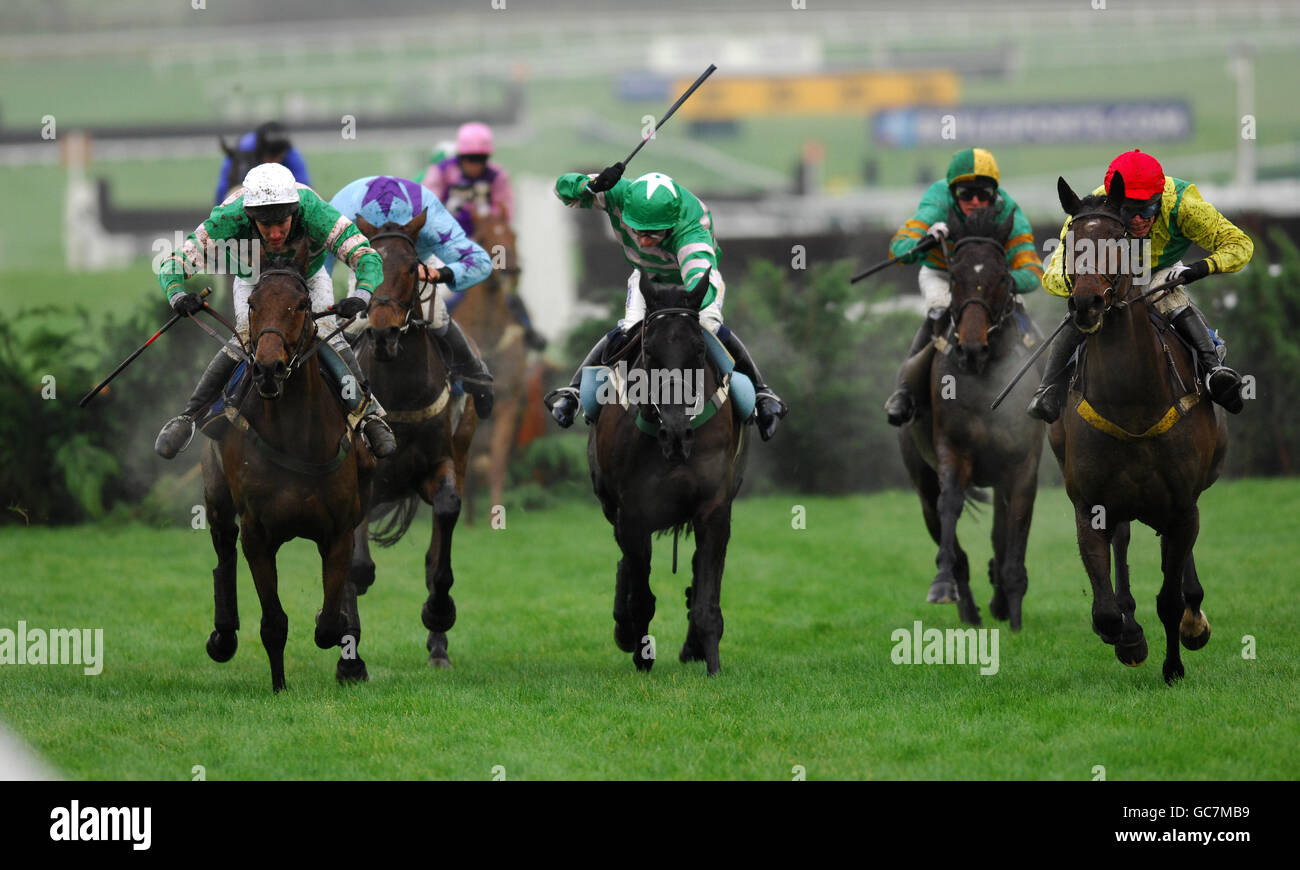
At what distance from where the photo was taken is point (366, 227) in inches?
379

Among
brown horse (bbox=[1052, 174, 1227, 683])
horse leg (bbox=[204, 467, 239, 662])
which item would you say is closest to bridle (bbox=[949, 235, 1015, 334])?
brown horse (bbox=[1052, 174, 1227, 683])

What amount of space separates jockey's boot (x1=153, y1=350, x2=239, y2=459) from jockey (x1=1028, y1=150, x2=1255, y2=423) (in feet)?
13.3

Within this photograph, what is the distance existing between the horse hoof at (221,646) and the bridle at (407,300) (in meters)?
1.85

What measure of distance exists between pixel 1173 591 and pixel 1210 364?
1128 millimetres

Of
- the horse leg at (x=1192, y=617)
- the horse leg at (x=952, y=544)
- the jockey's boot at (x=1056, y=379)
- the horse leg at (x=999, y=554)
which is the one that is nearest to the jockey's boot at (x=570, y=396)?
the jockey's boot at (x=1056, y=379)

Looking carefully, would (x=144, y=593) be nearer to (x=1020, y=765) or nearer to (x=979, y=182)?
(x=979, y=182)

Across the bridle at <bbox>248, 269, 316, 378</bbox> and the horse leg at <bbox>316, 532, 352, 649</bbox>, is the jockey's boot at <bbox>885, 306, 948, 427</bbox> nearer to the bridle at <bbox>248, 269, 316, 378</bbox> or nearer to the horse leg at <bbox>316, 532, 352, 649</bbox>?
the horse leg at <bbox>316, 532, 352, 649</bbox>

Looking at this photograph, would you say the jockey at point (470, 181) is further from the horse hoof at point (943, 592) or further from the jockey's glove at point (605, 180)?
the horse hoof at point (943, 592)

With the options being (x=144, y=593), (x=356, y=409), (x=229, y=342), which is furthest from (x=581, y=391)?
(x=144, y=593)

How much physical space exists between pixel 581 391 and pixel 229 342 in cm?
192

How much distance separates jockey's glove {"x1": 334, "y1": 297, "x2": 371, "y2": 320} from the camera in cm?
823

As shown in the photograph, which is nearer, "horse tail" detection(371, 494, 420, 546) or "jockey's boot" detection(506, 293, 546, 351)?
"horse tail" detection(371, 494, 420, 546)

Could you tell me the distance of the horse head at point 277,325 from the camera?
25.7 ft

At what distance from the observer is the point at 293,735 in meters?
7.68
